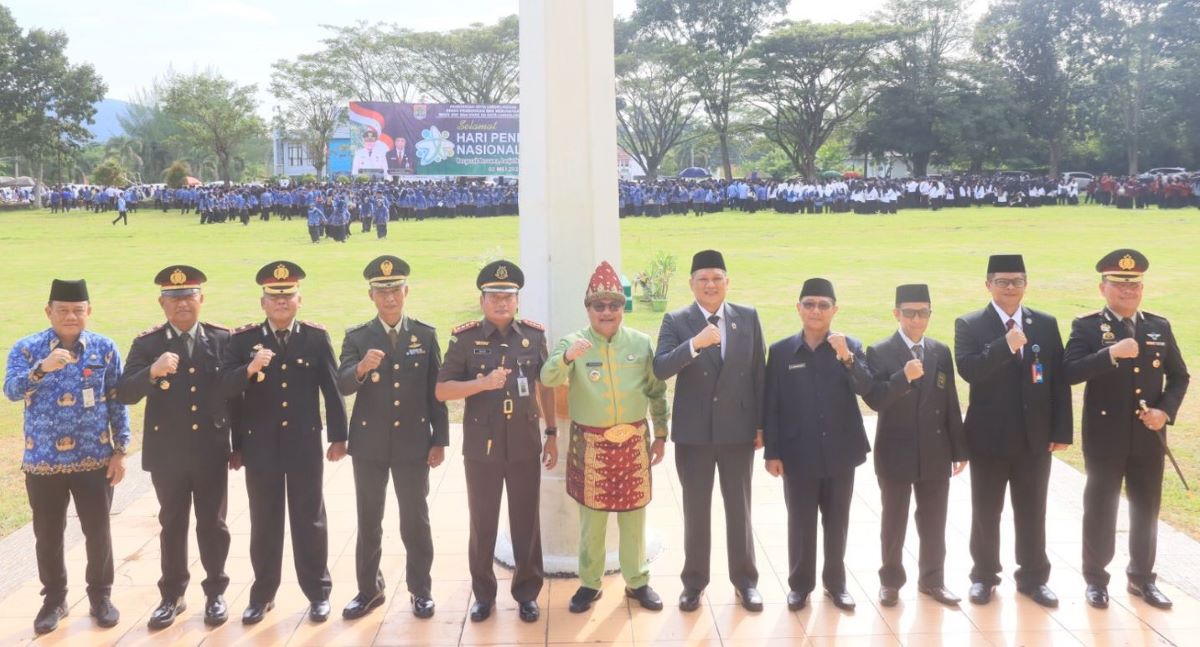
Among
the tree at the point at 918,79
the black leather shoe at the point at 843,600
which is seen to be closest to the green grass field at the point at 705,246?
the black leather shoe at the point at 843,600

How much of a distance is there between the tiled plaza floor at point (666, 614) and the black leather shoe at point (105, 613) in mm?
42

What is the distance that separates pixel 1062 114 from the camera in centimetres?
4788

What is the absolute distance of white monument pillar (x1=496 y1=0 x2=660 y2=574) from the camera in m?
5.14

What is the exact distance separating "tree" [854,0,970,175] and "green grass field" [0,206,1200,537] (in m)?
13.5

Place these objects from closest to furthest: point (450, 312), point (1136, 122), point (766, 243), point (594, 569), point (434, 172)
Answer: point (594, 569)
point (450, 312)
point (766, 243)
point (434, 172)
point (1136, 122)

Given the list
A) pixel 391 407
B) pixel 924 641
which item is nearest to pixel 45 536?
pixel 391 407

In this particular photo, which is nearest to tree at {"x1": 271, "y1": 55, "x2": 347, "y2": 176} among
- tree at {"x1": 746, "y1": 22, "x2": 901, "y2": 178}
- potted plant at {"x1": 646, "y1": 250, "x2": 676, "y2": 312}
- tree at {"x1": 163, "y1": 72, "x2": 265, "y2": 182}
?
tree at {"x1": 163, "y1": 72, "x2": 265, "y2": 182}

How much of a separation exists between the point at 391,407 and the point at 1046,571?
3224 mm

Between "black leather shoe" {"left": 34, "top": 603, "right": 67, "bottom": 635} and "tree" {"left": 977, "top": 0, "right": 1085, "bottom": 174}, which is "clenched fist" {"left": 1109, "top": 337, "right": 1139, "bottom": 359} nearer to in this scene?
"black leather shoe" {"left": 34, "top": 603, "right": 67, "bottom": 635}

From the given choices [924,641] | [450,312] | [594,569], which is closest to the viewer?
[924,641]

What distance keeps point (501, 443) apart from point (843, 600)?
177cm

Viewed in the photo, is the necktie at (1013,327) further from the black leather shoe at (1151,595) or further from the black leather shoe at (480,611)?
the black leather shoe at (480,611)

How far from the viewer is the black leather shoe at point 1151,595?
4.74 meters

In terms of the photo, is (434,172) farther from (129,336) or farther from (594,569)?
(594,569)
